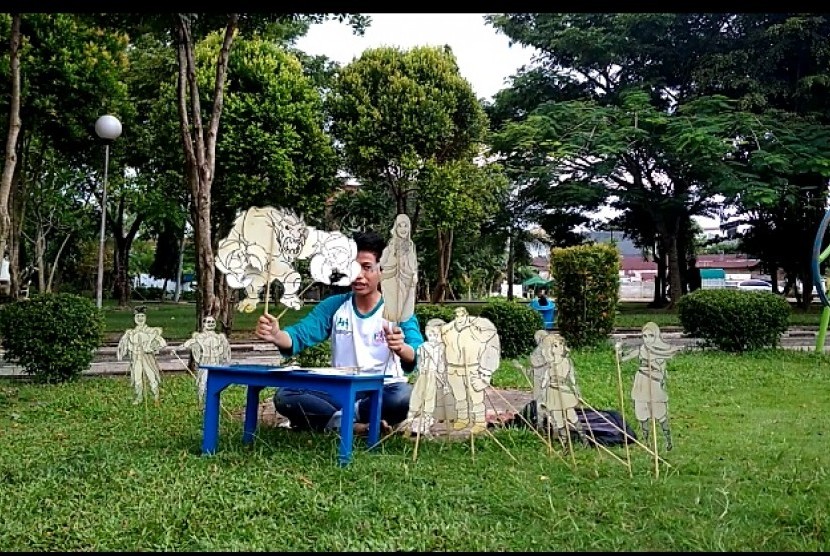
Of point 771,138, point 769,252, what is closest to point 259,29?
point 771,138

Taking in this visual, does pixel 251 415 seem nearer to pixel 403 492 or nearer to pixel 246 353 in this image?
pixel 403 492

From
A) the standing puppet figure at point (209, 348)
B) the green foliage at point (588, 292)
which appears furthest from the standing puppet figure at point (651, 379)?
the green foliage at point (588, 292)

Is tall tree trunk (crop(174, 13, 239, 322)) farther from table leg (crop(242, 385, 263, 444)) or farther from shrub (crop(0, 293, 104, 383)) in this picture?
table leg (crop(242, 385, 263, 444))

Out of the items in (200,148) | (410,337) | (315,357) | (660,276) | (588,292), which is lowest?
(315,357)

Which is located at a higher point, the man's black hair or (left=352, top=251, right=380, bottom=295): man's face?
the man's black hair

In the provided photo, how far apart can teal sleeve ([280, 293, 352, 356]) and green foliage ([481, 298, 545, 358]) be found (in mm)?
5117

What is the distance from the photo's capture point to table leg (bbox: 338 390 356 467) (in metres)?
3.63

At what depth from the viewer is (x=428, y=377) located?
12.9 feet

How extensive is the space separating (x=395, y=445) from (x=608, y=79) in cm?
1575

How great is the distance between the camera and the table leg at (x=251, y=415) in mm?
4270

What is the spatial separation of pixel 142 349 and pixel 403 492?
2.78m

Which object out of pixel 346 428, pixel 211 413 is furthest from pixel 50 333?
pixel 346 428

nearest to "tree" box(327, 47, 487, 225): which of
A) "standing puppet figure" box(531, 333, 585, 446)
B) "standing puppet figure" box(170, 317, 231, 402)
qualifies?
"standing puppet figure" box(170, 317, 231, 402)

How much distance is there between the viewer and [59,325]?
24.2 feet
